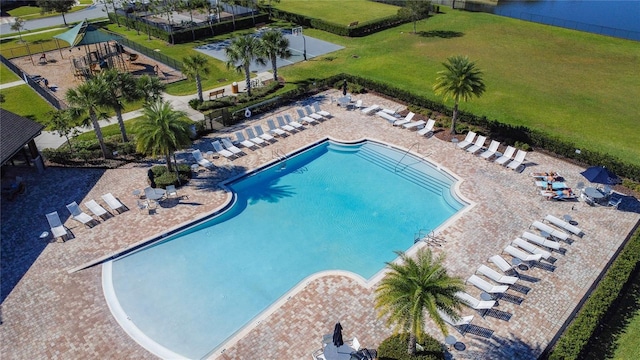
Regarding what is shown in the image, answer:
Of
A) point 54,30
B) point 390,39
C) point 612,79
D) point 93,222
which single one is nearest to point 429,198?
point 93,222

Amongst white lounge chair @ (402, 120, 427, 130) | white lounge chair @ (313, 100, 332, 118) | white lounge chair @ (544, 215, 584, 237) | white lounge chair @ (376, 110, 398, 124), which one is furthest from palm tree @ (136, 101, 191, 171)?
white lounge chair @ (544, 215, 584, 237)

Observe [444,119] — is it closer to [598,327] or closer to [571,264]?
[571,264]

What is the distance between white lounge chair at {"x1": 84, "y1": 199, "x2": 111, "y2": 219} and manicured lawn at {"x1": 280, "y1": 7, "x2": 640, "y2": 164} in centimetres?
2247

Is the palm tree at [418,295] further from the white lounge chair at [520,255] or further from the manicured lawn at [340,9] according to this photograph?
the manicured lawn at [340,9]

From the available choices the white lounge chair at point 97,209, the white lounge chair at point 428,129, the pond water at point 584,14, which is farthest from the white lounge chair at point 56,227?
the pond water at point 584,14

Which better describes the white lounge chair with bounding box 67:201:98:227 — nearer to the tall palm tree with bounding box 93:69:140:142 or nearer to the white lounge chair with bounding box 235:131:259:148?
the tall palm tree with bounding box 93:69:140:142

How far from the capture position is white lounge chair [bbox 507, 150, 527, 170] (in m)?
28.2

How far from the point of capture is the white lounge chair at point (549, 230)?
73.9 feet

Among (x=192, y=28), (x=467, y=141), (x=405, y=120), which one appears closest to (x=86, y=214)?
(x=405, y=120)

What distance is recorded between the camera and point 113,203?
2519cm

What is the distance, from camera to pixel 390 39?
52.8 meters

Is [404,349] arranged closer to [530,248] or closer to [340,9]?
[530,248]

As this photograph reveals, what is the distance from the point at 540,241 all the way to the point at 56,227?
79.8ft

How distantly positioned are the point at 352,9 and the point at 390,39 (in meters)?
15.4
